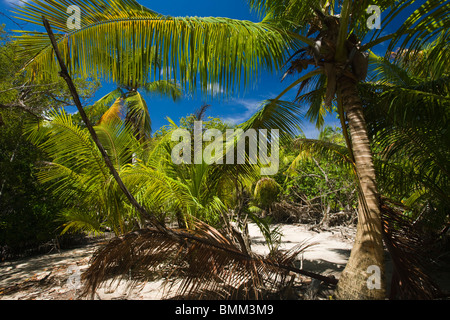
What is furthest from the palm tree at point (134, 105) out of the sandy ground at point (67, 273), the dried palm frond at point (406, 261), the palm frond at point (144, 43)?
the dried palm frond at point (406, 261)

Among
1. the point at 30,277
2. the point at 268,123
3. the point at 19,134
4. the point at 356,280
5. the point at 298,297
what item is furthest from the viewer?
the point at 19,134

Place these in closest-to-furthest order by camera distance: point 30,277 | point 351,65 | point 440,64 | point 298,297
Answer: point 440,64
point 351,65
point 298,297
point 30,277

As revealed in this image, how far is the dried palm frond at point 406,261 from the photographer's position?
249cm

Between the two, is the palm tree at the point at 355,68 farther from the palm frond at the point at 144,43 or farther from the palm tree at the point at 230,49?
the palm frond at the point at 144,43

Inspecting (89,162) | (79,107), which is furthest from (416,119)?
(89,162)

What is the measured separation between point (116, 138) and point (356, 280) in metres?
4.06

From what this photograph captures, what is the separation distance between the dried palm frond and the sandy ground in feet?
2.88

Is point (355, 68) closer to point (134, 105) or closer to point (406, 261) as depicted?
point (406, 261)

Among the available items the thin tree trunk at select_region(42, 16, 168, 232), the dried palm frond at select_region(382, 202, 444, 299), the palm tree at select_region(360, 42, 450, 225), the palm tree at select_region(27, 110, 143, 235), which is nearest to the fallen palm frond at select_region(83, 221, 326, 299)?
the thin tree trunk at select_region(42, 16, 168, 232)

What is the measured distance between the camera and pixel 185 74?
276cm

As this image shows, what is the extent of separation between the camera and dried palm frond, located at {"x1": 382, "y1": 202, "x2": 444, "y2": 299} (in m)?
2.49

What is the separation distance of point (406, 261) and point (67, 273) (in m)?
5.91
